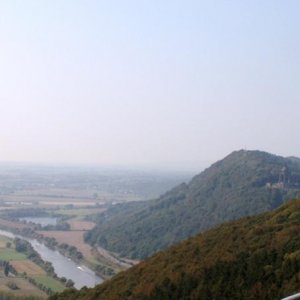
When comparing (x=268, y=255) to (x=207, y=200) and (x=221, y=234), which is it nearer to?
(x=221, y=234)

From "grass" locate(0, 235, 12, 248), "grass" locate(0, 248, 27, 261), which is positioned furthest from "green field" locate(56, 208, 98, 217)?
"grass" locate(0, 248, 27, 261)

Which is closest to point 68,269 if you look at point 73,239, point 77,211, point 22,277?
point 22,277

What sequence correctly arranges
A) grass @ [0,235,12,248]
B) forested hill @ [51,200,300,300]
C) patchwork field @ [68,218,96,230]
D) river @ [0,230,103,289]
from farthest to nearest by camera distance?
patchwork field @ [68,218,96,230] → grass @ [0,235,12,248] → river @ [0,230,103,289] → forested hill @ [51,200,300,300]

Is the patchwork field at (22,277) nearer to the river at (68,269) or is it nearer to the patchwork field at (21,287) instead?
the patchwork field at (21,287)

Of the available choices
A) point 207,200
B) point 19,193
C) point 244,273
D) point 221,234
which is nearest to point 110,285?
point 221,234

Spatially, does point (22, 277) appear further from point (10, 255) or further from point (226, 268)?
point (226, 268)

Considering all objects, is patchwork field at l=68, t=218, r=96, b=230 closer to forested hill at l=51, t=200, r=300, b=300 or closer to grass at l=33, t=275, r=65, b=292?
grass at l=33, t=275, r=65, b=292
